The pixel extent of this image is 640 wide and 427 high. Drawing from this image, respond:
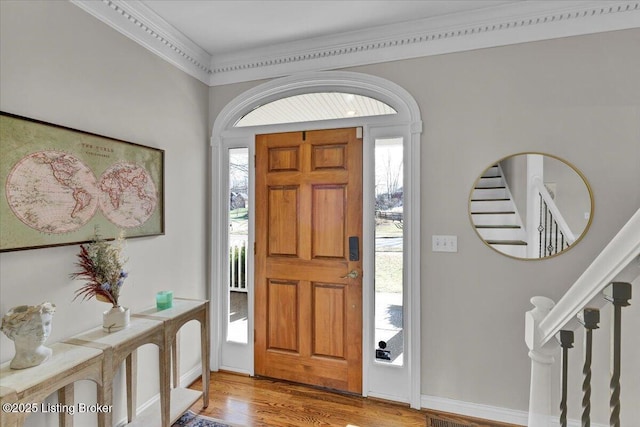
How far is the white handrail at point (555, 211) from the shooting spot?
2145 mm

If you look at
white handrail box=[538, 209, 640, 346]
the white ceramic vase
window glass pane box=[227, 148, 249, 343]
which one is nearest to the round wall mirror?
white handrail box=[538, 209, 640, 346]

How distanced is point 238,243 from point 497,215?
80.9 inches

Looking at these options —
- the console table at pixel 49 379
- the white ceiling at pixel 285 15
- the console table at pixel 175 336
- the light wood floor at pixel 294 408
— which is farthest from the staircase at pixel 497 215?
the console table at pixel 49 379

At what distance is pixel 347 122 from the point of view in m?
2.62

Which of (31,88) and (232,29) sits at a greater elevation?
(232,29)

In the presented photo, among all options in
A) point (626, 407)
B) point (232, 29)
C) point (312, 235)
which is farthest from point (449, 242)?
point (232, 29)

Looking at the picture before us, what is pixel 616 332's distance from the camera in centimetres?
92

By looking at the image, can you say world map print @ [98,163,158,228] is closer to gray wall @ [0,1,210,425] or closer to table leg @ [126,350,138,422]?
gray wall @ [0,1,210,425]

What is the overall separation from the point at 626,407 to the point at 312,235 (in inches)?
88.1

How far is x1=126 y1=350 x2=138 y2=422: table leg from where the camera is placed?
2.08 m

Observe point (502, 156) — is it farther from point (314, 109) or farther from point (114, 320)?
point (114, 320)

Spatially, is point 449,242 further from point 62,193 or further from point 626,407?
point 62,193

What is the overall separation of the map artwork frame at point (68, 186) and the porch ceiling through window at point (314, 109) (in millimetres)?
947

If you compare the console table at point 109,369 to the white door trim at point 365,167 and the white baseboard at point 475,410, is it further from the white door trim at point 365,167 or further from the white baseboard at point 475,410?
the white baseboard at point 475,410
